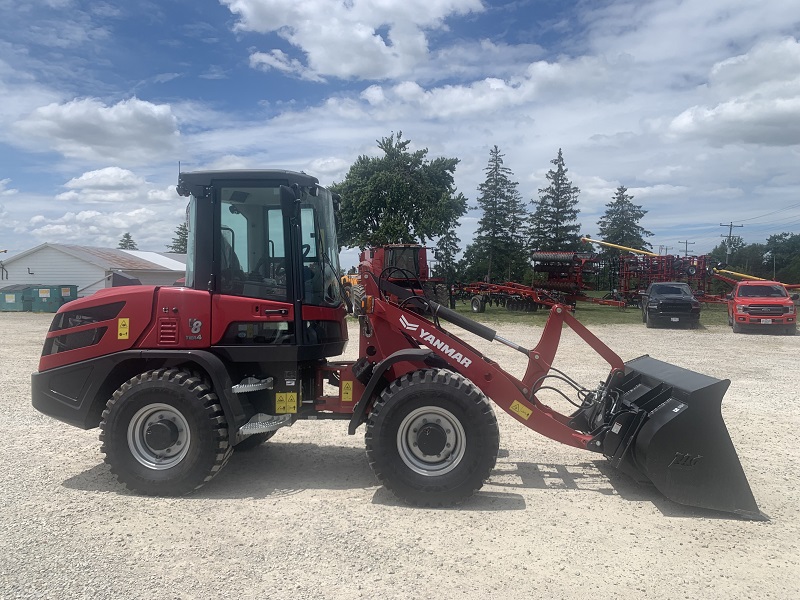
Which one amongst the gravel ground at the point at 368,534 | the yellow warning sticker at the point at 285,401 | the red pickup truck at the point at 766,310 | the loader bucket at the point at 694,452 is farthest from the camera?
the red pickup truck at the point at 766,310

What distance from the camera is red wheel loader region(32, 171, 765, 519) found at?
5.03 meters

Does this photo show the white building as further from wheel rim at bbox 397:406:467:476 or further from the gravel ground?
wheel rim at bbox 397:406:467:476

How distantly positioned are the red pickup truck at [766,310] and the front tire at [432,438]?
1897 centimetres

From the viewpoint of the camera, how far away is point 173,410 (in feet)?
17.4

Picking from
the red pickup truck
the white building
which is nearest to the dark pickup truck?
the red pickup truck

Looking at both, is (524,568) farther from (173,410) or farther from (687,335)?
(687,335)

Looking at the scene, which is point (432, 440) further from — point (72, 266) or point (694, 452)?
point (72, 266)

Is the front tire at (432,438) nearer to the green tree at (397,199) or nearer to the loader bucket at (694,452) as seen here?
the loader bucket at (694,452)

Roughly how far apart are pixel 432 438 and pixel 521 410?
838 mm

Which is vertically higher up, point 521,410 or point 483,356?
point 483,356

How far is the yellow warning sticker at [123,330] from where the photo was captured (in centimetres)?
546

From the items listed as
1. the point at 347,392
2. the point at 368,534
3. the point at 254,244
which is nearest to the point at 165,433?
the point at 347,392

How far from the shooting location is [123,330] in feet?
→ 17.9

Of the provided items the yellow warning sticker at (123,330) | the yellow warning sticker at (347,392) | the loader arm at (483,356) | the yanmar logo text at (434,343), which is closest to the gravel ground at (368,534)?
the loader arm at (483,356)
